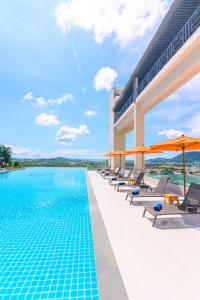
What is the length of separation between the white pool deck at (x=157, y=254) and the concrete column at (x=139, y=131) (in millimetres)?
9413

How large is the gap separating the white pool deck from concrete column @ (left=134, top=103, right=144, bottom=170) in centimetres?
941

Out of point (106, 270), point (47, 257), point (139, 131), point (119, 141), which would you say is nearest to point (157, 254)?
point (106, 270)

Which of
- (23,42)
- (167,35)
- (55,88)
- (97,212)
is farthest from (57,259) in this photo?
(55,88)

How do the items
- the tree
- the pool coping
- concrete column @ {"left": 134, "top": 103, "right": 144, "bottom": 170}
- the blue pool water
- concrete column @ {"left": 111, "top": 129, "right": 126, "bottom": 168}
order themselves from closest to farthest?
the pool coping
the blue pool water
concrete column @ {"left": 134, "top": 103, "right": 144, "bottom": 170}
concrete column @ {"left": 111, "top": 129, "right": 126, "bottom": 168}
the tree

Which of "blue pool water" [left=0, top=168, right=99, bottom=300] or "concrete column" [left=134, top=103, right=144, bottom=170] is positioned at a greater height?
"concrete column" [left=134, top=103, right=144, bottom=170]

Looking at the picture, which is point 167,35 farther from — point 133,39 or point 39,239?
point 39,239

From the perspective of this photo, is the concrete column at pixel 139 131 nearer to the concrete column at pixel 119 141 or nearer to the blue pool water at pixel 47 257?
the blue pool water at pixel 47 257

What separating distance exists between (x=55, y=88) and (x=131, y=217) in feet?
64.4

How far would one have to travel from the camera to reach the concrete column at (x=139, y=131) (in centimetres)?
1464

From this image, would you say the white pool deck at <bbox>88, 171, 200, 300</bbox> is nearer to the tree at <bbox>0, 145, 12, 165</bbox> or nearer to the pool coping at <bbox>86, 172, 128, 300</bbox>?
the pool coping at <bbox>86, 172, 128, 300</bbox>

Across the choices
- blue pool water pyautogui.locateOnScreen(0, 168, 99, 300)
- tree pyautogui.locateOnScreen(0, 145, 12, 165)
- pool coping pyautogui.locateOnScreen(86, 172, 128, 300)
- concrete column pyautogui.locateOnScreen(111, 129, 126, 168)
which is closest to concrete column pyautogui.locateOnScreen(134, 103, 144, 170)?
blue pool water pyautogui.locateOnScreen(0, 168, 99, 300)

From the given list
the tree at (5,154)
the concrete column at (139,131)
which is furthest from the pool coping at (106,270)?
the tree at (5,154)

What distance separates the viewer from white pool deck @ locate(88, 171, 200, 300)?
92.4 inches

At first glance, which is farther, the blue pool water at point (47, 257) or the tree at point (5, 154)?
the tree at point (5, 154)
